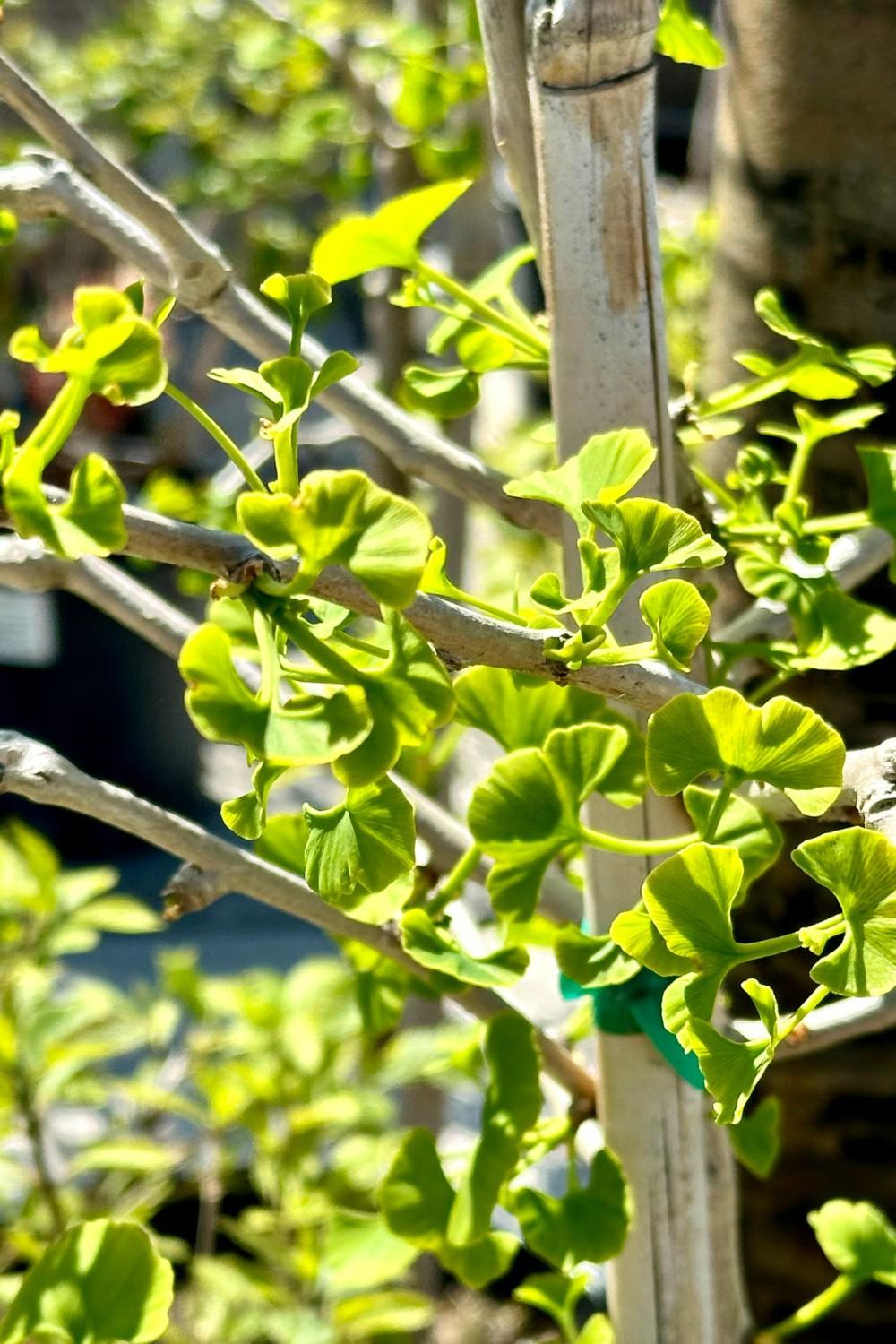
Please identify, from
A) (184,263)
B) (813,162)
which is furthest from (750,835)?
(813,162)

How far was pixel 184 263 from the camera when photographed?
443 millimetres

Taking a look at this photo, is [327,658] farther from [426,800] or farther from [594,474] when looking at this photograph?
[426,800]

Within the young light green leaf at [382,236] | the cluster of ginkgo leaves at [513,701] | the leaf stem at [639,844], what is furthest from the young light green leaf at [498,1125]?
the young light green leaf at [382,236]

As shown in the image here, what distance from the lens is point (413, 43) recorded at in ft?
2.92

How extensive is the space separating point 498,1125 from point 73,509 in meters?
0.22

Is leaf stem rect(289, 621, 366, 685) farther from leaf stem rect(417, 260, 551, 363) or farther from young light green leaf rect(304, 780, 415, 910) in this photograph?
leaf stem rect(417, 260, 551, 363)

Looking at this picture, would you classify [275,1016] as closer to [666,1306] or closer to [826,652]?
[666,1306]

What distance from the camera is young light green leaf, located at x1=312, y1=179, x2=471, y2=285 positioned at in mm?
372

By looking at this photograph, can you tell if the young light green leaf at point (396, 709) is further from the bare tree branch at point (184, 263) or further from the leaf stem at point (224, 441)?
the bare tree branch at point (184, 263)

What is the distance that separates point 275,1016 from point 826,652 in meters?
0.57

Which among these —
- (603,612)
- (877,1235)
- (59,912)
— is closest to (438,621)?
(603,612)

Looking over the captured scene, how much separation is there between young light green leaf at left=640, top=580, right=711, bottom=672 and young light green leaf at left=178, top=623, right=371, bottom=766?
7 centimetres

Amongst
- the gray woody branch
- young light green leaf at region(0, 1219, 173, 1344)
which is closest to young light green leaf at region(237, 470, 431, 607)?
the gray woody branch

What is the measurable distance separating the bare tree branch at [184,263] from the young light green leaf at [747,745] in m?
0.18
